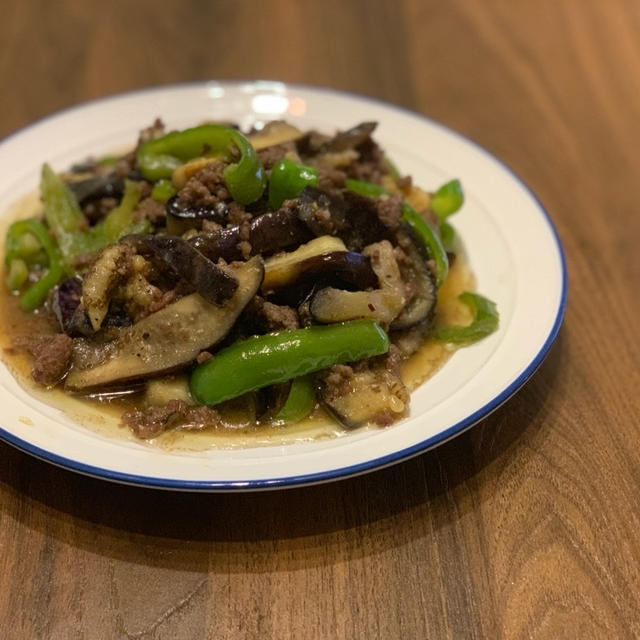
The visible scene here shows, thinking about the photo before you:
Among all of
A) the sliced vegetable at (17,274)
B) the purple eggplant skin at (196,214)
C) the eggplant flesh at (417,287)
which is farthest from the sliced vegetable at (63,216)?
the eggplant flesh at (417,287)

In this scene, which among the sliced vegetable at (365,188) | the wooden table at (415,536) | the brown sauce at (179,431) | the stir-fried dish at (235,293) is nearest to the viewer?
the wooden table at (415,536)

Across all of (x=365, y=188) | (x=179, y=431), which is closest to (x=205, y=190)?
(x=365, y=188)

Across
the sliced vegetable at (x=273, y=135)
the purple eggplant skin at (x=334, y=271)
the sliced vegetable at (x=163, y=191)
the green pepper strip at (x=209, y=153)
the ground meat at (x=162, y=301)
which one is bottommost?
the purple eggplant skin at (x=334, y=271)

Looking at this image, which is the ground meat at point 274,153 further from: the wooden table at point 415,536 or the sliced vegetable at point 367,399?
the wooden table at point 415,536

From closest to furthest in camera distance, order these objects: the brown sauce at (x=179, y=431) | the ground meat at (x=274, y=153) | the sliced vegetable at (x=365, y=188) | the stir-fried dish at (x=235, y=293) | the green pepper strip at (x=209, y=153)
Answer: the brown sauce at (x=179, y=431), the stir-fried dish at (x=235, y=293), the green pepper strip at (x=209, y=153), the ground meat at (x=274, y=153), the sliced vegetable at (x=365, y=188)

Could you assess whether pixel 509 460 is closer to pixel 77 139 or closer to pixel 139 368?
pixel 139 368

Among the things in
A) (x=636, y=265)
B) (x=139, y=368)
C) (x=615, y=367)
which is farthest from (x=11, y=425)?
(x=636, y=265)
